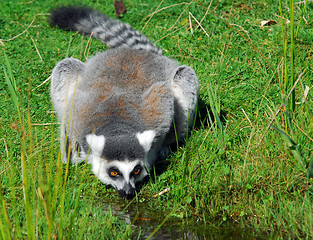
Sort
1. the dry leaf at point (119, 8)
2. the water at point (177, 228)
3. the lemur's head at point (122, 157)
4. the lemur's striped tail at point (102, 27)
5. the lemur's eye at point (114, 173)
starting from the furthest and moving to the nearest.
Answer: the dry leaf at point (119, 8) → the lemur's striped tail at point (102, 27) → the lemur's eye at point (114, 173) → the lemur's head at point (122, 157) → the water at point (177, 228)

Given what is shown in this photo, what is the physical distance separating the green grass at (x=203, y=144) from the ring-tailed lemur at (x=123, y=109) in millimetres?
233

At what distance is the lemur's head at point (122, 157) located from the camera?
3514 millimetres

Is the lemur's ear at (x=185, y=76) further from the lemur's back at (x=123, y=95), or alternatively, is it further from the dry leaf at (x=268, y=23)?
the dry leaf at (x=268, y=23)

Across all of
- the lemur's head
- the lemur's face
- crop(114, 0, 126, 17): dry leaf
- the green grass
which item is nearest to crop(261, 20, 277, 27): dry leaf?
the green grass

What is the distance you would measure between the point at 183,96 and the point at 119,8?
8.51 ft

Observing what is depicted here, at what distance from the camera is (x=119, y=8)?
6.43m

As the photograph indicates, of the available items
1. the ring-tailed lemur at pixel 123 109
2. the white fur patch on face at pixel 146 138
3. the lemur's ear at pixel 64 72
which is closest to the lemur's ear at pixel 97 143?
the ring-tailed lemur at pixel 123 109

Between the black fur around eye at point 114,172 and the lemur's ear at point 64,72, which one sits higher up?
the lemur's ear at point 64,72

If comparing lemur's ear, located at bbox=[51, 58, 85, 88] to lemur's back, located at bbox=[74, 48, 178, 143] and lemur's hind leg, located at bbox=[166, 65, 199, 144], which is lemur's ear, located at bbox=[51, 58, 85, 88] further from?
lemur's hind leg, located at bbox=[166, 65, 199, 144]

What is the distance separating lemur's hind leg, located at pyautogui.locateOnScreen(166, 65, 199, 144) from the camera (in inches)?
172

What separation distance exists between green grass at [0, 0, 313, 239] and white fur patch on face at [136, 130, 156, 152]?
1.14ft

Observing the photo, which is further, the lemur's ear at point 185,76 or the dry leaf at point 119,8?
the dry leaf at point 119,8

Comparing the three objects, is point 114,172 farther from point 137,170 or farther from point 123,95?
point 123,95

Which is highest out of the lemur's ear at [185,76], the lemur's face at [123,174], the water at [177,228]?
the lemur's ear at [185,76]
